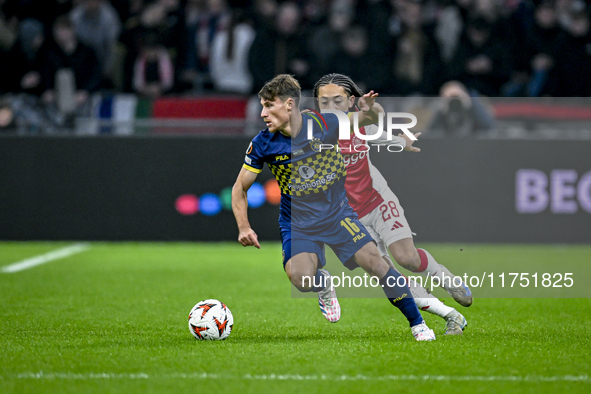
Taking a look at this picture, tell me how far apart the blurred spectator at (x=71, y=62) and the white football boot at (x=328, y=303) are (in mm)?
6770

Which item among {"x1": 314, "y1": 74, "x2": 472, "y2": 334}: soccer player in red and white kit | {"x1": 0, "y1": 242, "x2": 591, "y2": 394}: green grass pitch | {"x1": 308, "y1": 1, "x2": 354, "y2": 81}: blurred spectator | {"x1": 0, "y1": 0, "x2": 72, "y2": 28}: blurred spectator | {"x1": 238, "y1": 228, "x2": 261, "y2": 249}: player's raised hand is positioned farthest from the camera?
{"x1": 0, "y1": 0, "x2": 72, "y2": 28}: blurred spectator

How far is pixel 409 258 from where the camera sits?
5520 mm

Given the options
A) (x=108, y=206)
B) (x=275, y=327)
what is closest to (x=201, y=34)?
(x=108, y=206)

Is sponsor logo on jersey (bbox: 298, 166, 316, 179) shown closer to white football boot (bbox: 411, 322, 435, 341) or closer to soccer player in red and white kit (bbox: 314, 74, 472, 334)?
soccer player in red and white kit (bbox: 314, 74, 472, 334)

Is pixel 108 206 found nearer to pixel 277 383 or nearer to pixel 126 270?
pixel 126 270

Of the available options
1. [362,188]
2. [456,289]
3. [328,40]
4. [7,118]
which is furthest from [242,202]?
[328,40]

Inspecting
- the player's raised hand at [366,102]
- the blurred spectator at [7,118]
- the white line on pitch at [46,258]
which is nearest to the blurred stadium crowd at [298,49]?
the blurred spectator at [7,118]

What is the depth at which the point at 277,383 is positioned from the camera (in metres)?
3.99

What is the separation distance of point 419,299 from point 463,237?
14.3ft

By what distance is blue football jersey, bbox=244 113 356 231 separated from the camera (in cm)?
529

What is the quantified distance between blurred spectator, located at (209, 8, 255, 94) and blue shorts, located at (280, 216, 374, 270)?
6.52 metres

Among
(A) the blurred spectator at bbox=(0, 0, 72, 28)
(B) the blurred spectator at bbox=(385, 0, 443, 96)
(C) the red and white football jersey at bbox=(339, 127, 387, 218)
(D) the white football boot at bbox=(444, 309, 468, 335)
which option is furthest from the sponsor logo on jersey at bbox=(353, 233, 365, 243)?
(A) the blurred spectator at bbox=(0, 0, 72, 28)

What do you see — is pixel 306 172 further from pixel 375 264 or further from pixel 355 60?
pixel 355 60

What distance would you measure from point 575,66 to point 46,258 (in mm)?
7673
